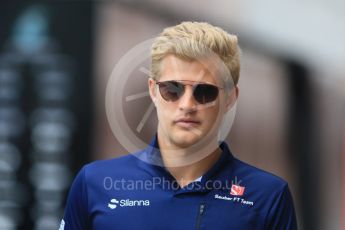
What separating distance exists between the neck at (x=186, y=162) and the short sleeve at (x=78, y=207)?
0.68 ft

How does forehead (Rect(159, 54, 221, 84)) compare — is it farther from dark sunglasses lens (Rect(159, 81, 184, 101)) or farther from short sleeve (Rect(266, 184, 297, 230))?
short sleeve (Rect(266, 184, 297, 230))

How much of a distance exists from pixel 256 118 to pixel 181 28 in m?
1.91

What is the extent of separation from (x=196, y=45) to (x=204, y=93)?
10 centimetres

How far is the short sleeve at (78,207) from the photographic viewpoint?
1949 mm

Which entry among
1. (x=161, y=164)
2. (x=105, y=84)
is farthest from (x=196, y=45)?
(x=105, y=84)

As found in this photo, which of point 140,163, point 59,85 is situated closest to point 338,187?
point 59,85

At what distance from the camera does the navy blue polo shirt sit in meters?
1.85

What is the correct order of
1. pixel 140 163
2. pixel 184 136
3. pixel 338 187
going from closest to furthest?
pixel 184 136, pixel 140 163, pixel 338 187

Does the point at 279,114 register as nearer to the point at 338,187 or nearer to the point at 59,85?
the point at 338,187

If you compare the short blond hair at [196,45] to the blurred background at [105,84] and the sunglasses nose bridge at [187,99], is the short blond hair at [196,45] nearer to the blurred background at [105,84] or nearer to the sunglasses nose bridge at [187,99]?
the sunglasses nose bridge at [187,99]

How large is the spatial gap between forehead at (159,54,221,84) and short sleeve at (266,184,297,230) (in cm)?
29

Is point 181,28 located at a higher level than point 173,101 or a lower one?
higher

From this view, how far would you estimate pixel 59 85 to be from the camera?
12.6ft

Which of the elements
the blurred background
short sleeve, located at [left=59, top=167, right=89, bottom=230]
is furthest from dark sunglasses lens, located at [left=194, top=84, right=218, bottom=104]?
the blurred background
